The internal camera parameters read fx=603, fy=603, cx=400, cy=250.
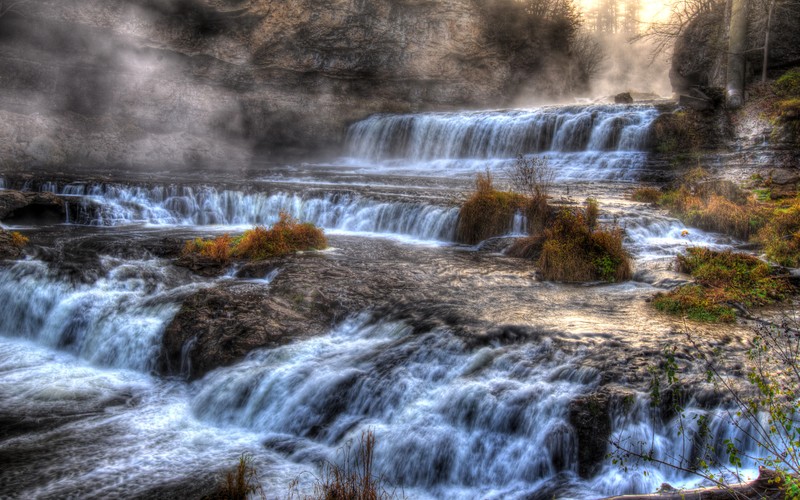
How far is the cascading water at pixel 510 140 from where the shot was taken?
767 inches

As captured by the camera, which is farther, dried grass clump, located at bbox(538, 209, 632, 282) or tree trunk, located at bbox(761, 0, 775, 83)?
tree trunk, located at bbox(761, 0, 775, 83)

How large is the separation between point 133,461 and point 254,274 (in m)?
4.87

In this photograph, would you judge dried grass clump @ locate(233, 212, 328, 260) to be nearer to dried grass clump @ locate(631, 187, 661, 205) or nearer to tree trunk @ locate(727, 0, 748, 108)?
dried grass clump @ locate(631, 187, 661, 205)

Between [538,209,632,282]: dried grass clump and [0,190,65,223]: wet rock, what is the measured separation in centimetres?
1263

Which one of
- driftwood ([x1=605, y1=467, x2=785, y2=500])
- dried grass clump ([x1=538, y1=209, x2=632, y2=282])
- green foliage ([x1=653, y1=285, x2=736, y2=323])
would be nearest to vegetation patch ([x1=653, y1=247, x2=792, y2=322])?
green foliage ([x1=653, y1=285, x2=736, y2=323])

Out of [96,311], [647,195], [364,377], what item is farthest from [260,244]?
[647,195]

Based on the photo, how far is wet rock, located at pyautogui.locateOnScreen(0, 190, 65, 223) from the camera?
591 inches

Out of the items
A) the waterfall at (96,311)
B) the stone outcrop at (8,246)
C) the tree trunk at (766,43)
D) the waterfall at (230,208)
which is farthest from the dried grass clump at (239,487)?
the tree trunk at (766,43)

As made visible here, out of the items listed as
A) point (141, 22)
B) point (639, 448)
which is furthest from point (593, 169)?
point (141, 22)

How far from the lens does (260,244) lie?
1158cm

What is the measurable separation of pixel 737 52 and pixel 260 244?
16.1 metres

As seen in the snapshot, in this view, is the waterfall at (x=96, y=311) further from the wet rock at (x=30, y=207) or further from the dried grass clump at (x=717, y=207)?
the dried grass clump at (x=717, y=207)

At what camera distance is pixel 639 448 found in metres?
5.17

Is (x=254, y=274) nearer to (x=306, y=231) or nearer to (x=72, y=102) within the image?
(x=306, y=231)
